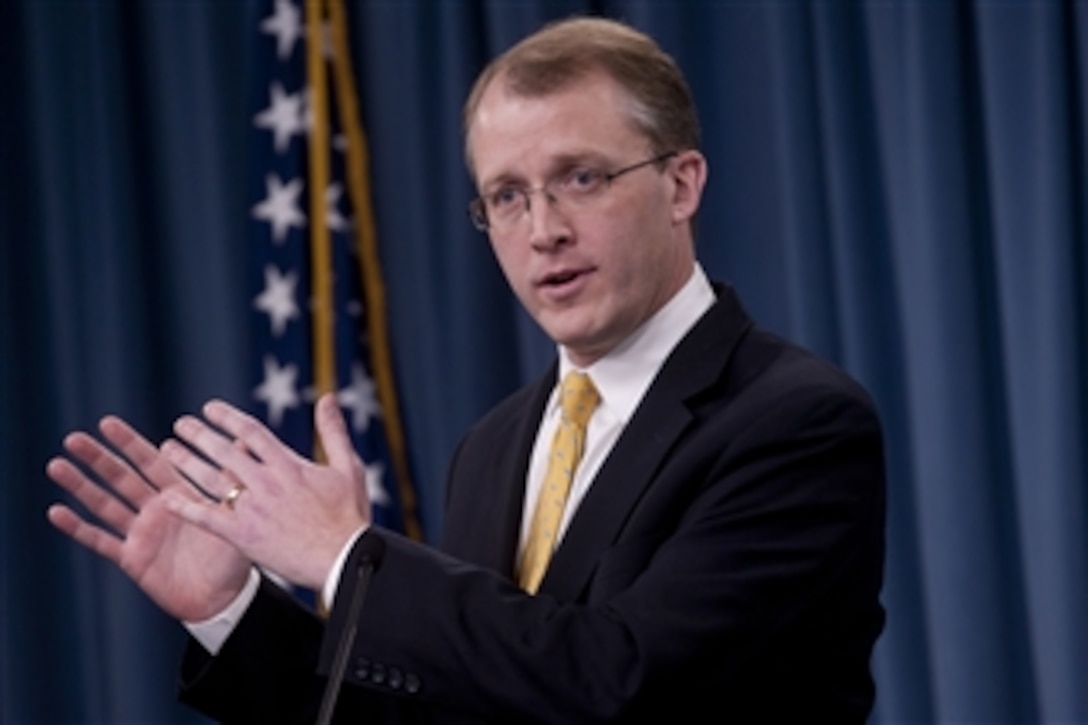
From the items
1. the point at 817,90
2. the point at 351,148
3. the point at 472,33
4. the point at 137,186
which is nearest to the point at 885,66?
the point at 817,90

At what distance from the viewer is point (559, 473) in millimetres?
2104

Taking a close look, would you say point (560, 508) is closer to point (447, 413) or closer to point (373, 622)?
point (373, 622)

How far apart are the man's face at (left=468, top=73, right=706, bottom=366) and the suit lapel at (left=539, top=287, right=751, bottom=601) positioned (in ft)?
0.35

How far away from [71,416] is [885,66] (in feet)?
6.91

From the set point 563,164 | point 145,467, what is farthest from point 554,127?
point 145,467

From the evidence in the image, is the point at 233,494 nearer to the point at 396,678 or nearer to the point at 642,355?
the point at 396,678

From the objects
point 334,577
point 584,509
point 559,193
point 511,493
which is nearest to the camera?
point 334,577

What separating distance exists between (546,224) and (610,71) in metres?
0.23

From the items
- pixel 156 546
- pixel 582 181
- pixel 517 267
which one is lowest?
pixel 156 546

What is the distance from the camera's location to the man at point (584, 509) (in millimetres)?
1758

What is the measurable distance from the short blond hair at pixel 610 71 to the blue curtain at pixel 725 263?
1443 millimetres

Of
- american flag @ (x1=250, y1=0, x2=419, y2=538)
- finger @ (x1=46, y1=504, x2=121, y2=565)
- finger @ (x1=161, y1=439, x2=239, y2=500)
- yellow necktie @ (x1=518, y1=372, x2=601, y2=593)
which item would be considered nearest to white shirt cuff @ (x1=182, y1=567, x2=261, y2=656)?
finger @ (x1=46, y1=504, x2=121, y2=565)

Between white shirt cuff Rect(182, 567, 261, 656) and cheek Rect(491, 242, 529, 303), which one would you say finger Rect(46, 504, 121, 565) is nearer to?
white shirt cuff Rect(182, 567, 261, 656)

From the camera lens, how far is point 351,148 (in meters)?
3.92
